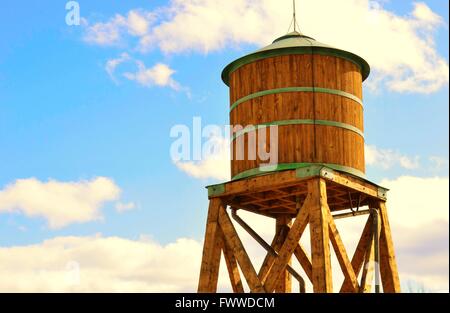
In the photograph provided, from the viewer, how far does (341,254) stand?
19281 mm

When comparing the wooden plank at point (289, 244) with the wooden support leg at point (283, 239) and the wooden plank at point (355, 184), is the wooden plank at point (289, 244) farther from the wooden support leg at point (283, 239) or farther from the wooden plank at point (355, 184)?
the wooden support leg at point (283, 239)

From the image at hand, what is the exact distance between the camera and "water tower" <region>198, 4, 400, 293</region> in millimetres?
18812

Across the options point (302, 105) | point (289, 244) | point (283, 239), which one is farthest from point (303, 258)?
point (302, 105)

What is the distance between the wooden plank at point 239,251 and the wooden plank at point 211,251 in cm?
17

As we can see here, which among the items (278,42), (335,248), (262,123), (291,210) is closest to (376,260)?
(335,248)

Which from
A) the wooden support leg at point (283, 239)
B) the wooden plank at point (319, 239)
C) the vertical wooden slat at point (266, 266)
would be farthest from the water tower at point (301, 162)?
the wooden support leg at point (283, 239)

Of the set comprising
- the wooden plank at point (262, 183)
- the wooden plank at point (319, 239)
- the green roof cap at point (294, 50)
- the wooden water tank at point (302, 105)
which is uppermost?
the green roof cap at point (294, 50)

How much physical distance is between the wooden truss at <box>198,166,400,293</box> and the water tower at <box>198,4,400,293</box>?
0.08ft

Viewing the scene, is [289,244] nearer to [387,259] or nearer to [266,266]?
[266,266]

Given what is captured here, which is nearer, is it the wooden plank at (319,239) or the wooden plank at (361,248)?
the wooden plank at (319,239)

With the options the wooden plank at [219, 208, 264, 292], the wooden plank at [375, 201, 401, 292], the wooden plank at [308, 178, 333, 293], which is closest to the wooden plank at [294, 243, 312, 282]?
the wooden plank at [375, 201, 401, 292]

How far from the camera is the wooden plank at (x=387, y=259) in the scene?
20672 mm

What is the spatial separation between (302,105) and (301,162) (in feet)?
4.38
